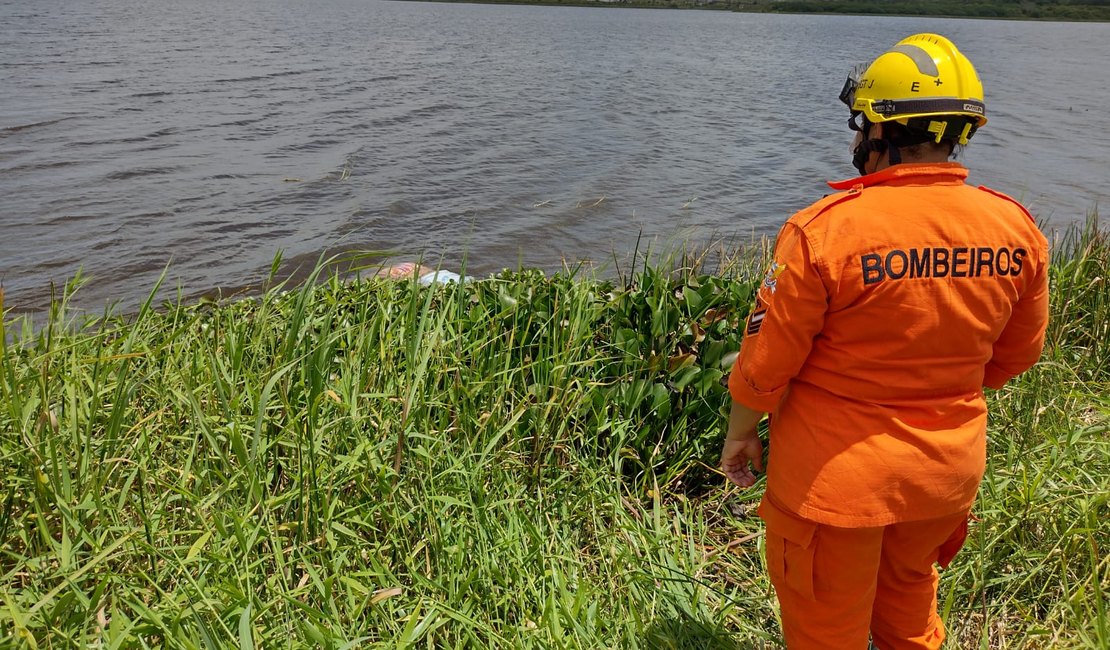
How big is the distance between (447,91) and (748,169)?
8.50 meters

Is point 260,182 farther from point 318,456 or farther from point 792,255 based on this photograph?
point 792,255

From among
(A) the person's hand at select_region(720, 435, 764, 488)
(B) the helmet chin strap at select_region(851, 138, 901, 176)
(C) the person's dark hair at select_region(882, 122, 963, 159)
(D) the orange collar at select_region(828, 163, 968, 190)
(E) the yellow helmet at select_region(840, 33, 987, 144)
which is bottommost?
(A) the person's hand at select_region(720, 435, 764, 488)

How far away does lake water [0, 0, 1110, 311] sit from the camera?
27.5 ft

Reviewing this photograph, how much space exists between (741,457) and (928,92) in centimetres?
105

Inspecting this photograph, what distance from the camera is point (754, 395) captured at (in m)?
2.04

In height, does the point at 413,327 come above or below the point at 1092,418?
above

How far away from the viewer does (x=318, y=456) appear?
107 inches

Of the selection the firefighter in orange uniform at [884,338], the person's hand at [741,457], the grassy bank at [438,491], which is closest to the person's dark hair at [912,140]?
the firefighter in orange uniform at [884,338]

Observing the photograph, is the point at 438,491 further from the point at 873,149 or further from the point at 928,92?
the point at 928,92

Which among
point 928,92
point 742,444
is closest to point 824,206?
point 928,92

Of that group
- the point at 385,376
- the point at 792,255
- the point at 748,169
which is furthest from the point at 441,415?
the point at 748,169

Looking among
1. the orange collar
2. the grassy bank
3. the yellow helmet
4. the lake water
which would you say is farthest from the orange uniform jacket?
the lake water

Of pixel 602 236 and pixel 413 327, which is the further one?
pixel 602 236

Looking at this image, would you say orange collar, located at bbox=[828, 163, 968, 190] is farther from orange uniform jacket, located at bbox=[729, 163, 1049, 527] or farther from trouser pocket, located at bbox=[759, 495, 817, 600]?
trouser pocket, located at bbox=[759, 495, 817, 600]
